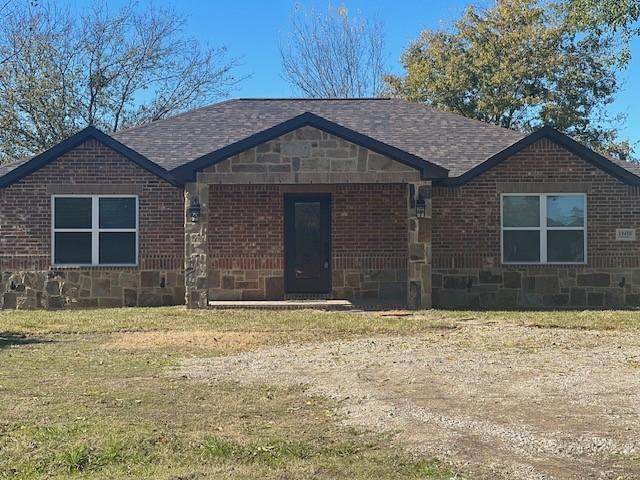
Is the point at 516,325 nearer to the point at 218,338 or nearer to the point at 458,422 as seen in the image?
the point at 218,338

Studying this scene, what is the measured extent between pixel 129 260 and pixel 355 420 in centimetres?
1168

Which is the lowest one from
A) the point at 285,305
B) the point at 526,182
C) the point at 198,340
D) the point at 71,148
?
the point at 198,340

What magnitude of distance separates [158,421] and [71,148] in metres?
11.9

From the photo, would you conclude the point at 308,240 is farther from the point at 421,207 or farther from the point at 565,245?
the point at 565,245

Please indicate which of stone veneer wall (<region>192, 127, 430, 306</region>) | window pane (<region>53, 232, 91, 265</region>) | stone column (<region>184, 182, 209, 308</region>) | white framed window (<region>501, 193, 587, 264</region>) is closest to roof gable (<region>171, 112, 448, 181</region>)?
stone column (<region>184, 182, 209, 308</region>)

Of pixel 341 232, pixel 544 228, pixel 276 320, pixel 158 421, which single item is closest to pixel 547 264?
pixel 544 228

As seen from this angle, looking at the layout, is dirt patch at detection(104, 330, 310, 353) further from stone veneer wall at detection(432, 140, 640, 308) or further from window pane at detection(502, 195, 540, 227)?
window pane at detection(502, 195, 540, 227)

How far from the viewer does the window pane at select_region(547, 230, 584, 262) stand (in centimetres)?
1672

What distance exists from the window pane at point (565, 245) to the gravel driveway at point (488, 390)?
4842 mm

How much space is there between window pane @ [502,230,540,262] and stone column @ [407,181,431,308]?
2.32 meters

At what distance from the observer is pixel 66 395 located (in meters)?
7.21

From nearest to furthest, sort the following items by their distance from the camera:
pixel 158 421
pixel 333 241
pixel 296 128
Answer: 1. pixel 158 421
2. pixel 296 128
3. pixel 333 241

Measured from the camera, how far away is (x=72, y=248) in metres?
16.8

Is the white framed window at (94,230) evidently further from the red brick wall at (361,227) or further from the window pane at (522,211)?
the window pane at (522,211)
